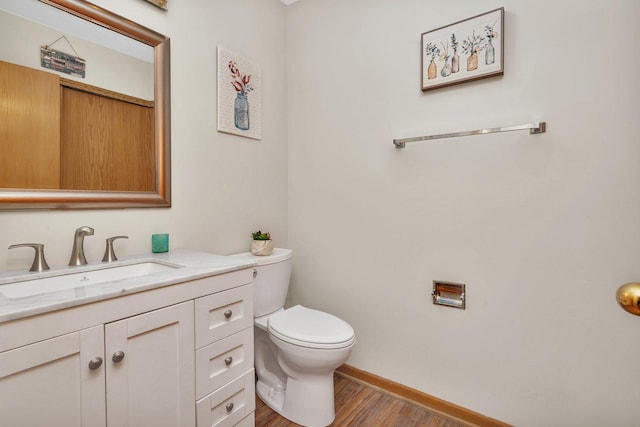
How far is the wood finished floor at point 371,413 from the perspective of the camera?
1566 millimetres

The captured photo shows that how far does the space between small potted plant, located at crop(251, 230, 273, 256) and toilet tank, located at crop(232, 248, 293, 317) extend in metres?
0.03

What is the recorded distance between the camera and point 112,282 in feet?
3.28

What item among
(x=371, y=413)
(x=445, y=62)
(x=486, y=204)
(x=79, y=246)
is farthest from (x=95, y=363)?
(x=445, y=62)

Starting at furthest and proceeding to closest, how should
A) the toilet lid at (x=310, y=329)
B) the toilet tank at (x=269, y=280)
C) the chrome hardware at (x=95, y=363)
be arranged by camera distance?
1. the toilet tank at (x=269, y=280)
2. the toilet lid at (x=310, y=329)
3. the chrome hardware at (x=95, y=363)

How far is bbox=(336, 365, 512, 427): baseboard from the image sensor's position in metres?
1.53

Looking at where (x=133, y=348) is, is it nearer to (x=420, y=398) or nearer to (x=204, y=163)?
(x=204, y=163)

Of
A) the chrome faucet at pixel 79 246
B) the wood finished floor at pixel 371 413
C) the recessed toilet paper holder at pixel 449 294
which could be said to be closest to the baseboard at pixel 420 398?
the wood finished floor at pixel 371 413

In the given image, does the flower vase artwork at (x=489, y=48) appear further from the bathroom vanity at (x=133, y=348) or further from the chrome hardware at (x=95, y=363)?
the chrome hardware at (x=95, y=363)

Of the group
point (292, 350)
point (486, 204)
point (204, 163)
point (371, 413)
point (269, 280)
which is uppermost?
point (204, 163)

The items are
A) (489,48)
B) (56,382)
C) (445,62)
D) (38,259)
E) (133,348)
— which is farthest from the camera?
(445,62)

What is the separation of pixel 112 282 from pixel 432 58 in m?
1.70

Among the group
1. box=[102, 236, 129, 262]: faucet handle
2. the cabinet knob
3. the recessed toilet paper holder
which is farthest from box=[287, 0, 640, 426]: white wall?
the cabinet knob

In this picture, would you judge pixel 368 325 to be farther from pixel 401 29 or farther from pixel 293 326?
pixel 401 29

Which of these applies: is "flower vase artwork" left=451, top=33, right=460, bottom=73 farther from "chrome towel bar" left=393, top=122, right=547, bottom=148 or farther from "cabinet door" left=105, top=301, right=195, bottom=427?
"cabinet door" left=105, top=301, right=195, bottom=427
